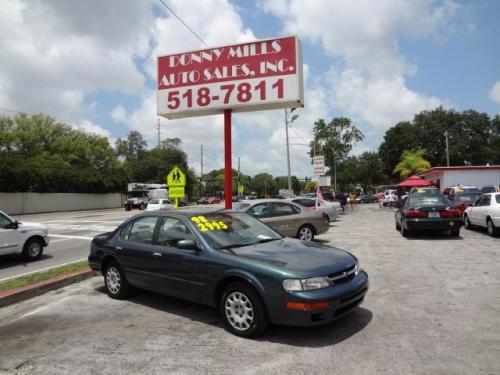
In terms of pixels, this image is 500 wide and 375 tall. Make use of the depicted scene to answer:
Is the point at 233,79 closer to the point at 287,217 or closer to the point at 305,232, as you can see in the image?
the point at 287,217

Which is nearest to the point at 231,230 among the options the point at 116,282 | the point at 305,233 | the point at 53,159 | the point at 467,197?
the point at 116,282

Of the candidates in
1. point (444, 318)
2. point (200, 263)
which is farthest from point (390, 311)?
point (200, 263)

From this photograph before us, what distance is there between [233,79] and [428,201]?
7284 millimetres

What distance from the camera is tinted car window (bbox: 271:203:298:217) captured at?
11.7m

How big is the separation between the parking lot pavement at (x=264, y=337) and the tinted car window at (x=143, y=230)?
994 mm

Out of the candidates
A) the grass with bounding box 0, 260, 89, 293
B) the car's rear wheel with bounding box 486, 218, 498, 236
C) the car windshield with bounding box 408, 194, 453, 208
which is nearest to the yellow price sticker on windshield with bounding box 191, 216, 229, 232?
the grass with bounding box 0, 260, 89, 293

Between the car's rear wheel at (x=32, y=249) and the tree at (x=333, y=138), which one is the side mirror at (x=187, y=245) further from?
the tree at (x=333, y=138)

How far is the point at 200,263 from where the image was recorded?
5117mm

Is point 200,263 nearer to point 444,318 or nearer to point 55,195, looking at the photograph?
point 444,318

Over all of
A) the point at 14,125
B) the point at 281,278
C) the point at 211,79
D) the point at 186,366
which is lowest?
the point at 186,366

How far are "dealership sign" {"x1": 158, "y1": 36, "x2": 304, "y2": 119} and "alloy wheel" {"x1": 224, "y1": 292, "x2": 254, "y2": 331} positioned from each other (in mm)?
8781

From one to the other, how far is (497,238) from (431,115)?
216ft

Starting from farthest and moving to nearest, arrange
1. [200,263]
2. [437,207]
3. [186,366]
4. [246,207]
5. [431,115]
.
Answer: [431,115]
[437,207]
[246,207]
[200,263]
[186,366]

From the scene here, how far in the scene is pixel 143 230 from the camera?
6.27 meters
